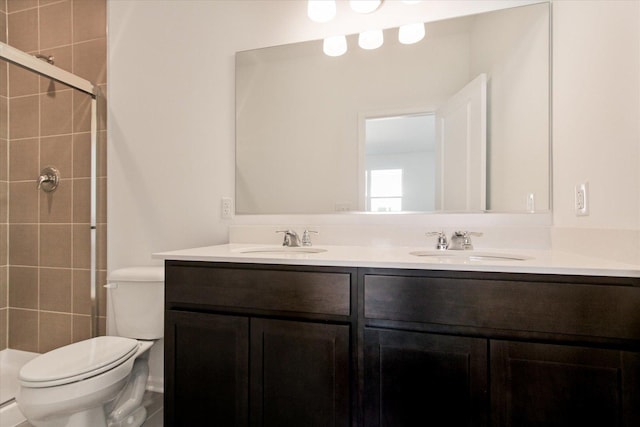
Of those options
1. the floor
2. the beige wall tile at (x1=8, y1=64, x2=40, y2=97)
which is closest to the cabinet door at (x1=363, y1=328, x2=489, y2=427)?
the floor

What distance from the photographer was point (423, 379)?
0.94 m

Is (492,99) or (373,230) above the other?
(492,99)

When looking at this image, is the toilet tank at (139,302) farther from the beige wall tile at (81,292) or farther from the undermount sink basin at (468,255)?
the undermount sink basin at (468,255)

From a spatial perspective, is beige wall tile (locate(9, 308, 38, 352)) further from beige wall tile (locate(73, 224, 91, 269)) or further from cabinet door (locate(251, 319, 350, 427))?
cabinet door (locate(251, 319, 350, 427))

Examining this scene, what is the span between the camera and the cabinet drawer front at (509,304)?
0.83 metres

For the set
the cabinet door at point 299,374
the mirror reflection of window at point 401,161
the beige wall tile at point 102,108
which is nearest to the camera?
the cabinet door at point 299,374

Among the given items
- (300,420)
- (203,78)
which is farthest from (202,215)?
(300,420)

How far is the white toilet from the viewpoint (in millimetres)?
1136

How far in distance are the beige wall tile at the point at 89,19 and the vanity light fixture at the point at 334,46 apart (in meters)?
1.38

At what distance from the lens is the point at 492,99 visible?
1426 millimetres

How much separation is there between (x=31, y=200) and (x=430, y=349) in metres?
2.49

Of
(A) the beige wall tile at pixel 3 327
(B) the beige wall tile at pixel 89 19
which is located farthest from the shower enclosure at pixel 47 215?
(B) the beige wall tile at pixel 89 19

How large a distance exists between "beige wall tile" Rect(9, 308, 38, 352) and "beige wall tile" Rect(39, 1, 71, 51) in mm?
1731

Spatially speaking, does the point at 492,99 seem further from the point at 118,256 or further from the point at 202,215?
the point at 118,256
